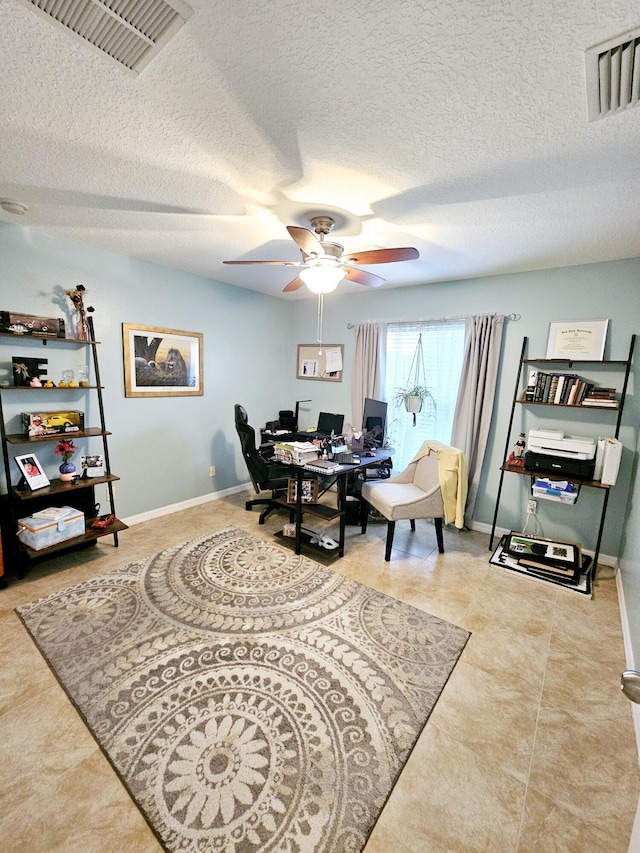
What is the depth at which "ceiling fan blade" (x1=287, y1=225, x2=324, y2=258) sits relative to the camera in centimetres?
177

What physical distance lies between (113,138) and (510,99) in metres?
1.59

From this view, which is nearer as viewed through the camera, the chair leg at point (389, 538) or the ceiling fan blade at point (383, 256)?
the ceiling fan blade at point (383, 256)

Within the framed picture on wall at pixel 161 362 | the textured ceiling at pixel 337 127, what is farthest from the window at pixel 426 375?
the framed picture on wall at pixel 161 362

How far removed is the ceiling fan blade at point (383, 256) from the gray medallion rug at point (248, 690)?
2.19 metres

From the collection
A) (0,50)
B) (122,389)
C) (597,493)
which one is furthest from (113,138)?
(597,493)

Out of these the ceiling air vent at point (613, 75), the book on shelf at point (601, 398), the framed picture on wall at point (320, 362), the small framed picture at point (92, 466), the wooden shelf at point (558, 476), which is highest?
the ceiling air vent at point (613, 75)

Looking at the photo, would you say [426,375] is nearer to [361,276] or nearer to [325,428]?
[325,428]

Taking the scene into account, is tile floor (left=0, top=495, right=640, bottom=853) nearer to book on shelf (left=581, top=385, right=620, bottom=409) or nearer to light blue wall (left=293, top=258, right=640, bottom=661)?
light blue wall (left=293, top=258, right=640, bottom=661)

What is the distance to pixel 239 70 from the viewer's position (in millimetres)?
1108

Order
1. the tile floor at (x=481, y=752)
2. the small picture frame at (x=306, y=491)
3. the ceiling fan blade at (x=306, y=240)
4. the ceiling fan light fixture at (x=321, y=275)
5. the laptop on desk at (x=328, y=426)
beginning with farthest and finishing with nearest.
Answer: the laptop on desk at (x=328, y=426) < the small picture frame at (x=306, y=491) < the ceiling fan light fixture at (x=321, y=275) < the ceiling fan blade at (x=306, y=240) < the tile floor at (x=481, y=752)

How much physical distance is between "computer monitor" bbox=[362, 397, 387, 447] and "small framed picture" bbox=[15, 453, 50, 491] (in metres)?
2.77

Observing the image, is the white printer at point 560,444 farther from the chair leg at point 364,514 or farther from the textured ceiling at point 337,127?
the chair leg at point 364,514

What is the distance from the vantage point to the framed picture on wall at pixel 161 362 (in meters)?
3.17

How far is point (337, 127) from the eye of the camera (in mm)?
1352
